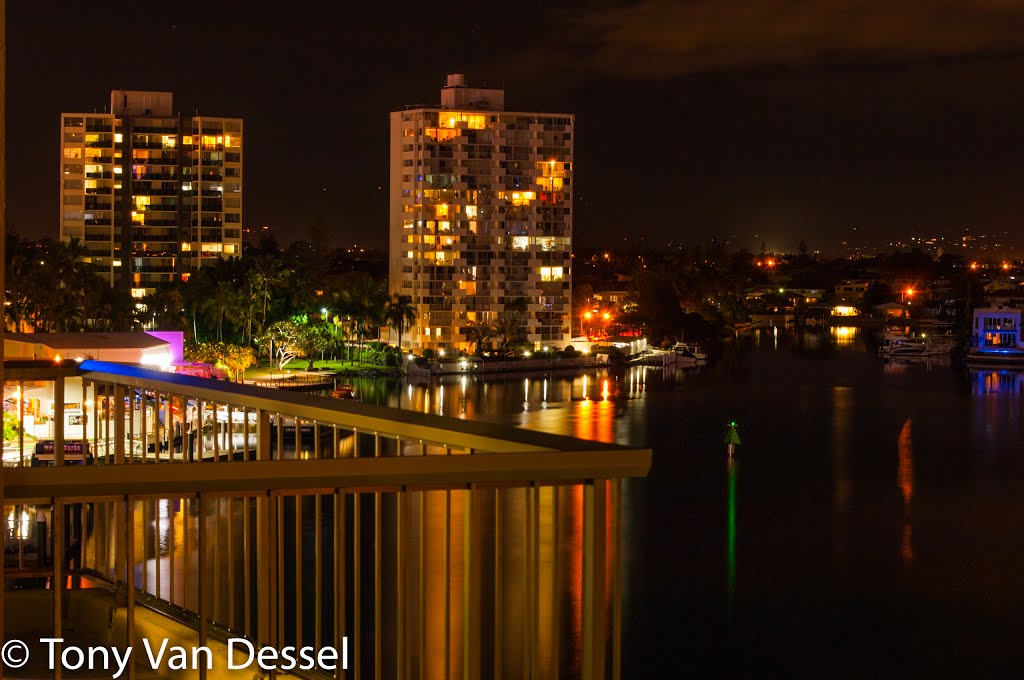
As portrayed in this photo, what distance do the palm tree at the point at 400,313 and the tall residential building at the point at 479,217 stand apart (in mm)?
534

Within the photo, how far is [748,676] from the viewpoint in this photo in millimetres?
14094

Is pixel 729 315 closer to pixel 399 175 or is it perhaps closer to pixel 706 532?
pixel 399 175

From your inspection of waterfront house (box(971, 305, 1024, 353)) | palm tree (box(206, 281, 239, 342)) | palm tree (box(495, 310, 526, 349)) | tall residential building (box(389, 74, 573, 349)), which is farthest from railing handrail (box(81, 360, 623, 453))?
waterfront house (box(971, 305, 1024, 353))

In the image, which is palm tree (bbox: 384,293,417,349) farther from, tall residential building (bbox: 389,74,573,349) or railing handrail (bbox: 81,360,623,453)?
railing handrail (bbox: 81,360,623,453)

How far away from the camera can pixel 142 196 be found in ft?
204

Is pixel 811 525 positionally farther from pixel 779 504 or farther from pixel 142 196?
pixel 142 196

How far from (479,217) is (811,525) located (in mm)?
35966

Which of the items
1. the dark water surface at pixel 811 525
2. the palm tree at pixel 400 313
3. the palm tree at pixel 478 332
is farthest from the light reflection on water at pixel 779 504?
the palm tree at pixel 400 313

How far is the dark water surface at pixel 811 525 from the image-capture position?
594 inches

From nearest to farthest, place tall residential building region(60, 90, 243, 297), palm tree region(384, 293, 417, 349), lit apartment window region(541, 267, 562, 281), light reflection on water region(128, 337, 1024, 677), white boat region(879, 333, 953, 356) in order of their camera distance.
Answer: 1. light reflection on water region(128, 337, 1024, 677)
2. palm tree region(384, 293, 417, 349)
3. lit apartment window region(541, 267, 562, 281)
4. white boat region(879, 333, 953, 356)
5. tall residential building region(60, 90, 243, 297)

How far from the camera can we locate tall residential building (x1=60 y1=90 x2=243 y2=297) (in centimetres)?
6197

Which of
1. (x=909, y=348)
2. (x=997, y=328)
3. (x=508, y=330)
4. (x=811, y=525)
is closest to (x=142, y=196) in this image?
(x=508, y=330)

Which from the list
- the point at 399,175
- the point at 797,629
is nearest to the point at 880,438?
the point at 797,629

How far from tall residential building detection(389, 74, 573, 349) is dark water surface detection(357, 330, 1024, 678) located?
453 inches
